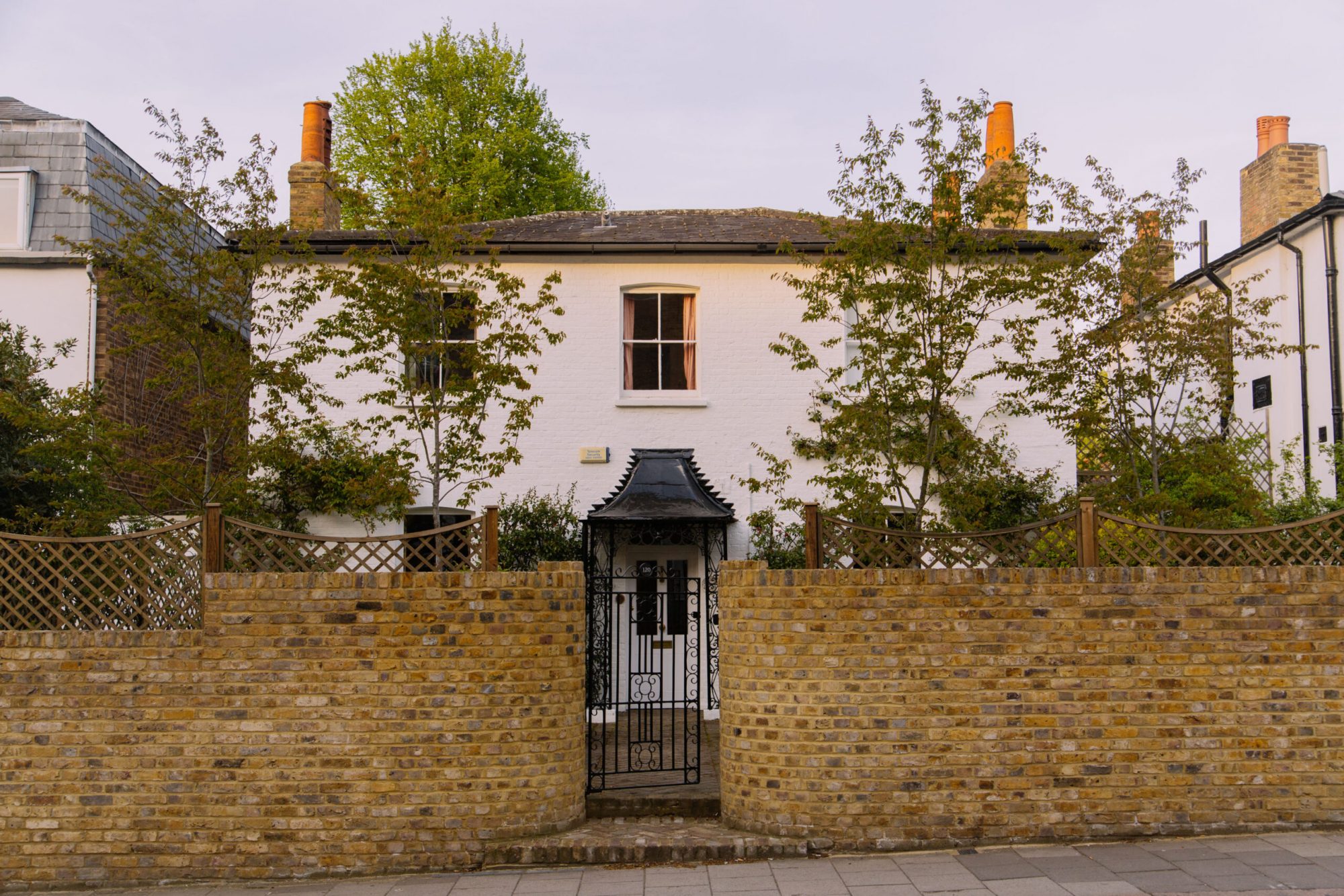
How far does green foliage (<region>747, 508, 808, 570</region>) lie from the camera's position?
13023 millimetres

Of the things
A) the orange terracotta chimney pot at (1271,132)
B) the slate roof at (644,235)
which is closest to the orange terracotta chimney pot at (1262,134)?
the orange terracotta chimney pot at (1271,132)

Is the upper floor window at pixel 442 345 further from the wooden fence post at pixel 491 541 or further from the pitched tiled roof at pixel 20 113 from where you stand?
the pitched tiled roof at pixel 20 113

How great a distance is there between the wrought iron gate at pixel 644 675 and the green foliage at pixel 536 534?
29.4 inches

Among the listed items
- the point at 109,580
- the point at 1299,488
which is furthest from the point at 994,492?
the point at 109,580

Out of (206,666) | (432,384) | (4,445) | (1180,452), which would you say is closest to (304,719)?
(206,666)

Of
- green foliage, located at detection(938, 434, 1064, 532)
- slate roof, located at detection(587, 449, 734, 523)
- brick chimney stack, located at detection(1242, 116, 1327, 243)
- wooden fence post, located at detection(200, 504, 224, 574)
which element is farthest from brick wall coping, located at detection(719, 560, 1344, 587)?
brick chimney stack, located at detection(1242, 116, 1327, 243)

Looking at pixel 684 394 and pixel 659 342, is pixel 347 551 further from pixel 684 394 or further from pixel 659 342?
pixel 659 342

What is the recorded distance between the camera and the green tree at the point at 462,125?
24203mm

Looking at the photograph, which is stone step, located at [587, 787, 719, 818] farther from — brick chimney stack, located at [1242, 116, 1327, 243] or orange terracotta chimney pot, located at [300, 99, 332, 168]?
brick chimney stack, located at [1242, 116, 1327, 243]

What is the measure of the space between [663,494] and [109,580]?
6.84 meters

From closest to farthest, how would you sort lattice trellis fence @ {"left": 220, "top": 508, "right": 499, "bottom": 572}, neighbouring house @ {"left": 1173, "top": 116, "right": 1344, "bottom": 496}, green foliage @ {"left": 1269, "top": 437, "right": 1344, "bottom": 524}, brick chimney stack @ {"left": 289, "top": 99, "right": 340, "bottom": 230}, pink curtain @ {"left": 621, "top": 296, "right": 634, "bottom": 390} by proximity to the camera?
lattice trellis fence @ {"left": 220, "top": 508, "right": 499, "bottom": 572}, green foliage @ {"left": 1269, "top": 437, "right": 1344, "bottom": 524}, pink curtain @ {"left": 621, "top": 296, "right": 634, "bottom": 390}, neighbouring house @ {"left": 1173, "top": 116, "right": 1344, "bottom": 496}, brick chimney stack @ {"left": 289, "top": 99, "right": 340, "bottom": 230}

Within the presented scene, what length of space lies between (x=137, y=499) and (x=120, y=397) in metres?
3.05

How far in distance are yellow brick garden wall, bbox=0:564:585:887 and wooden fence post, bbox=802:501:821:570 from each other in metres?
2.26

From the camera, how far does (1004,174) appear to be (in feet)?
33.6
